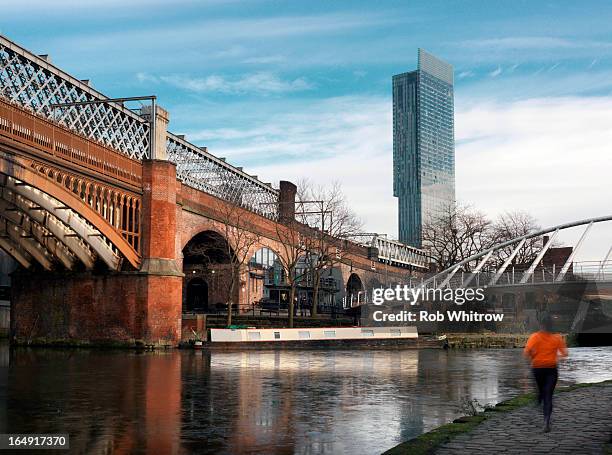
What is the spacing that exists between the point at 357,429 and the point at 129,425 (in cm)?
446

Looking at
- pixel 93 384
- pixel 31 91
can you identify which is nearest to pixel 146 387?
pixel 93 384

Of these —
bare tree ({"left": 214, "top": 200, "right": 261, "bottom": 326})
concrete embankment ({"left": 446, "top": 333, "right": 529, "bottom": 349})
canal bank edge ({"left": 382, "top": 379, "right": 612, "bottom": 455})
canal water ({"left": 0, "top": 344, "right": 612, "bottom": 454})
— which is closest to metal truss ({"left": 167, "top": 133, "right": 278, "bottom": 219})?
bare tree ({"left": 214, "top": 200, "right": 261, "bottom": 326})

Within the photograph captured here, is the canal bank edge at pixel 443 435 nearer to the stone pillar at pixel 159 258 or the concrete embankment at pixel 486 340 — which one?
the stone pillar at pixel 159 258

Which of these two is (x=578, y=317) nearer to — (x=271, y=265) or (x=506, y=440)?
(x=271, y=265)

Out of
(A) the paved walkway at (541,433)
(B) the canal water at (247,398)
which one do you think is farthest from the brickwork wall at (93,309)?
(A) the paved walkway at (541,433)

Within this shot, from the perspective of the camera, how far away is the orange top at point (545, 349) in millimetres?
12852

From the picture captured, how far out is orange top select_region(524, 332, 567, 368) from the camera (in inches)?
506

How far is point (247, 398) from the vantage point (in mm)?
19906

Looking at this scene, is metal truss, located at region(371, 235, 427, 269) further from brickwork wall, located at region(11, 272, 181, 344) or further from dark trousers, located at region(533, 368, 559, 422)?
dark trousers, located at region(533, 368, 559, 422)

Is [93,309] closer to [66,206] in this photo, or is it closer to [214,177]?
[66,206]

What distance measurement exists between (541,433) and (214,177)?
73.6m

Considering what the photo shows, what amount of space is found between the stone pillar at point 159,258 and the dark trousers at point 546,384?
105 feet

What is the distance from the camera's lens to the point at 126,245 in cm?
4094

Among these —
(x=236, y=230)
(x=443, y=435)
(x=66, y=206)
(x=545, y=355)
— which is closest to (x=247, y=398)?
Answer: (x=443, y=435)
